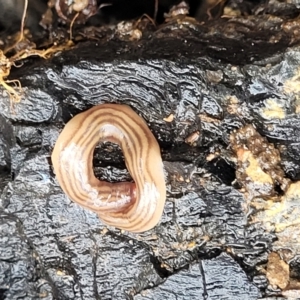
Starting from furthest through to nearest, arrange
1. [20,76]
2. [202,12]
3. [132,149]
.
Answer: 1. [202,12]
2. [20,76]
3. [132,149]

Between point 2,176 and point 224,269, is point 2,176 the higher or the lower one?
the higher one

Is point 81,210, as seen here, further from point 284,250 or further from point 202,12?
point 202,12

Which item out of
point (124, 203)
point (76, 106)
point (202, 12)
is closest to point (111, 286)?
point (124, 203)

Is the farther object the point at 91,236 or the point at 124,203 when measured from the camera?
the point at 91,236
